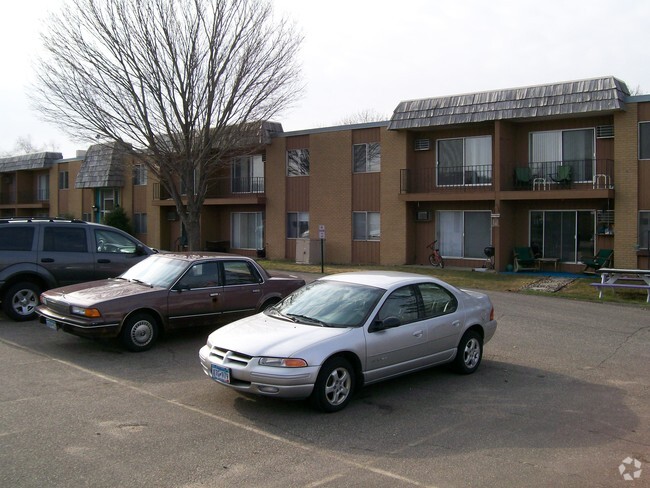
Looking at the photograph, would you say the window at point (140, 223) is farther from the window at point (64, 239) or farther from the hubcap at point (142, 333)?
the hubcap at point (142, 333)

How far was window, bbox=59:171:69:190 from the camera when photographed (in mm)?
42344

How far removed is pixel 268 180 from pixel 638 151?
51.3ft

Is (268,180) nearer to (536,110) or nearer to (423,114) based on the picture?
(423,114)

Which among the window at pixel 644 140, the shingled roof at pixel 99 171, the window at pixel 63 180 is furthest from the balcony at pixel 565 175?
the window at pixel 63 180

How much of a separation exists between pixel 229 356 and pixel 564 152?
18.3 meters

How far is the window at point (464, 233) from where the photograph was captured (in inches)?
939

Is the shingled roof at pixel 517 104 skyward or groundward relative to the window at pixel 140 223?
skyward

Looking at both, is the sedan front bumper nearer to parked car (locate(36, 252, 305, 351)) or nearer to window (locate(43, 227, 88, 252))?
parked car (locate(36, 252, 305, 351))

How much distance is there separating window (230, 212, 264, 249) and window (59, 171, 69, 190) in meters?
16.6

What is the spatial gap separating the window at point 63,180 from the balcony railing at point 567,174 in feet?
102

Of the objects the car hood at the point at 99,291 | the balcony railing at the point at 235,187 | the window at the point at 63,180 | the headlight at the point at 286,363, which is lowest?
the headlight at the point at 286,363

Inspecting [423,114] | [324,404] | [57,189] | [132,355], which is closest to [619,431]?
[324,404]

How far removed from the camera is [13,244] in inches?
471

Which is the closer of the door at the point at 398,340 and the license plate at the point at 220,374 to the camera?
the license plate at the point at 220,374
